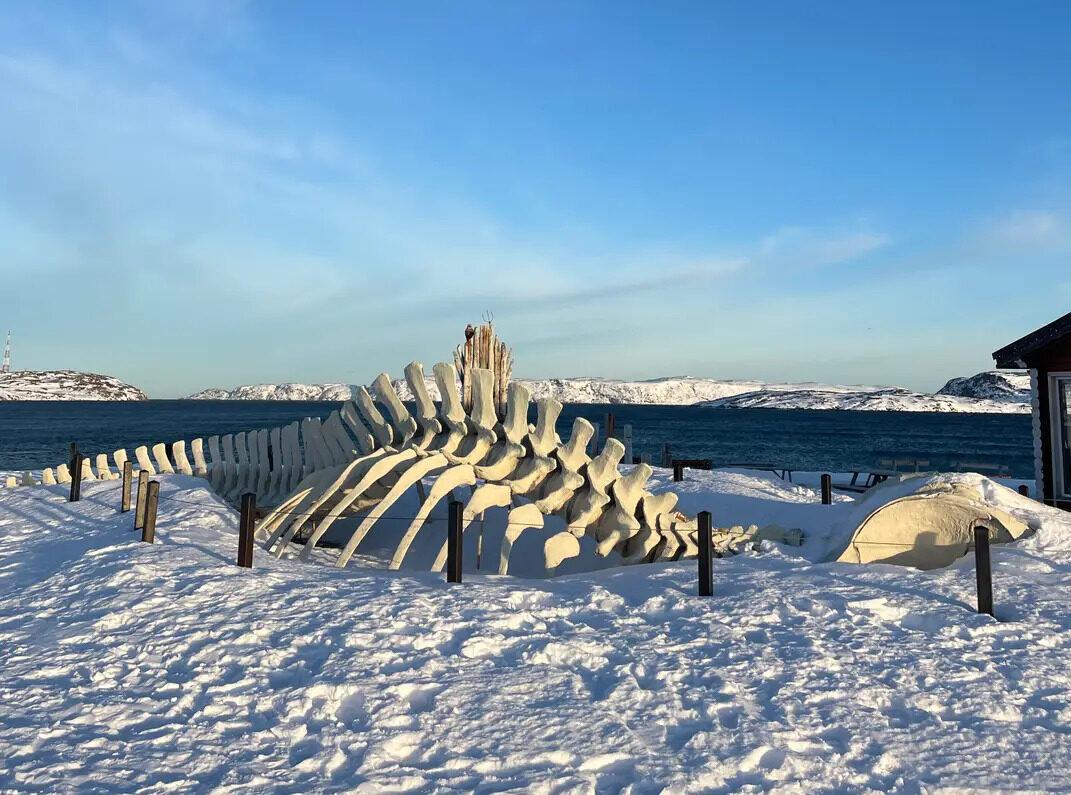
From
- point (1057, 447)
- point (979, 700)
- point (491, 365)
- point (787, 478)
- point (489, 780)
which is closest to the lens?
point (489, 780)

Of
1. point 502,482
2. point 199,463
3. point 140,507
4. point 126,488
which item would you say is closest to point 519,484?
point 502,482

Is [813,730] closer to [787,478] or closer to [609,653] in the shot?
[609,653]

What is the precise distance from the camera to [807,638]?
613 centimetres

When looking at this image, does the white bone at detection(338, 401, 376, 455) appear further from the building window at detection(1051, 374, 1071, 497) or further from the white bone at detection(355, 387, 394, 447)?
the building window at detection(1051, 374, 1071, 497)

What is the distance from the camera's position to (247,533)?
838 centimetres

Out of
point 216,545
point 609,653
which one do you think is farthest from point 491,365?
point 609,653

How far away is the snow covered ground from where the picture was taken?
4.11 metres

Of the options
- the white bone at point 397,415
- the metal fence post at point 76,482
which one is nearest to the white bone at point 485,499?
the white bone at point 397,415

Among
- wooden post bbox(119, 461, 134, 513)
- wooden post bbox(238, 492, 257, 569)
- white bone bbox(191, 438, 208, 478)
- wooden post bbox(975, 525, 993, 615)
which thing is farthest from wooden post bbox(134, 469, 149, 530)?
wooden post bbox(975, 525, 993, 615)

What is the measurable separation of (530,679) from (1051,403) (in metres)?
12.7

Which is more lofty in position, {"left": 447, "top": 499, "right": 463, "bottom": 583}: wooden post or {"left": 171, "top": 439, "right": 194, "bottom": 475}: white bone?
{"left": 171, "top": 439, "right": 194, "bottom": 475}: white bone

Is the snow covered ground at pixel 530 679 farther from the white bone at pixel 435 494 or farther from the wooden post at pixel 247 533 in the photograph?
the white bone at pixel 435 494

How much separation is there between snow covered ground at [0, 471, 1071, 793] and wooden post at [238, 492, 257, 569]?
0.21 metres

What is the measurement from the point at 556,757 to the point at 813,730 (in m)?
1.71
